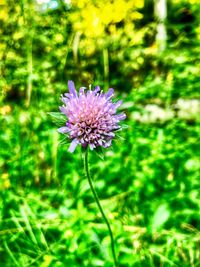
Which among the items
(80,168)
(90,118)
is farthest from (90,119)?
(80,168)

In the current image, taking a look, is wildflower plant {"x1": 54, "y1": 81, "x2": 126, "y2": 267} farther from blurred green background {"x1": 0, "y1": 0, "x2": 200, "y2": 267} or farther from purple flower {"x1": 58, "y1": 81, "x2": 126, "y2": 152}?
blurred green background {"x1": 0, "y1": 0, "x2": 200, "y2": 267}

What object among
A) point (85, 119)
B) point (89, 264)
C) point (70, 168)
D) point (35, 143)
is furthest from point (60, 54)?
point (89, 264)

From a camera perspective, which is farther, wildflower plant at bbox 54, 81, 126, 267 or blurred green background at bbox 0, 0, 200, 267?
blurred green background at bbox 0, 0, 200, 267

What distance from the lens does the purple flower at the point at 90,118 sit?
3.27 ft

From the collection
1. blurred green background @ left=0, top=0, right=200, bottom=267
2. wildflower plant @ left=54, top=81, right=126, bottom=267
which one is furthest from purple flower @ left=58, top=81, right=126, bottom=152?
blurred green background @ left=0, top=0, right=200, bottom=267

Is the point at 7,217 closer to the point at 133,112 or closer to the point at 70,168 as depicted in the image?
the point at 70,168

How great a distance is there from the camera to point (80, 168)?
2.07 metres

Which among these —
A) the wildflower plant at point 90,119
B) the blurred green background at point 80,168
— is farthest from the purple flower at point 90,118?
the blurred green background at point 80,168

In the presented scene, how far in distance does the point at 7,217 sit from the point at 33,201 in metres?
0.15

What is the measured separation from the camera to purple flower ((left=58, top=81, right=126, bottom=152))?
3.27 ft

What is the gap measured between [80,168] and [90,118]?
1.06 metres

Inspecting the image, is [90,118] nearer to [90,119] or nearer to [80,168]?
[90,119]

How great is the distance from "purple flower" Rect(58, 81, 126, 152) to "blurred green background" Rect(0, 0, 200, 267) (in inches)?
9.2

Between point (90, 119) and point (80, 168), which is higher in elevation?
point (90, 119)
